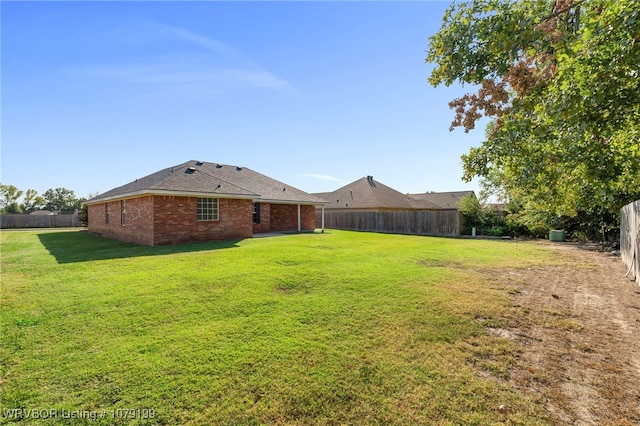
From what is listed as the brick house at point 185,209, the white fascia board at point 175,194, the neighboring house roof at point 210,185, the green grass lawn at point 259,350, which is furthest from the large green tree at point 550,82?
the brick house at point 185,209

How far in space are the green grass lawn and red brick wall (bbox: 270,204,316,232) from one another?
44.0 feet

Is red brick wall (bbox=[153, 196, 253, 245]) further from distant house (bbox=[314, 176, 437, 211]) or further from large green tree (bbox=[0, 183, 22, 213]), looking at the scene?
large green tree (bbox=[0, 183, 22, 213])

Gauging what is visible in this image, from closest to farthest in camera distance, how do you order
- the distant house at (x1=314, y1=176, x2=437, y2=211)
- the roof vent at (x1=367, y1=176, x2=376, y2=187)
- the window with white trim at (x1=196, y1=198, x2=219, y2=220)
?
1. the window with white trim at (x1=196, y1=198, x2=219, y2=220)
2. the distant house at (x1=314, y1=176, x2=437, y2=211)
3. the roof vent at (x1=367, y1=176, x2=376, y2=187)

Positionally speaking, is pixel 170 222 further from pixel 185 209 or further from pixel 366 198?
pixel 366 198

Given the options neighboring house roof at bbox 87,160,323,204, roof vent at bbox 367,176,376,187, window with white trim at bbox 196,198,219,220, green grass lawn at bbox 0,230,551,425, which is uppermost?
roof vent at bbox 367,176,376,187

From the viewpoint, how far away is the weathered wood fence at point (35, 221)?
32000 millimetres

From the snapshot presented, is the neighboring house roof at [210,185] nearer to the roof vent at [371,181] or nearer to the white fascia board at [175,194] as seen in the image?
the white fascia board at [175,194]

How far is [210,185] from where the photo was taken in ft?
48.8

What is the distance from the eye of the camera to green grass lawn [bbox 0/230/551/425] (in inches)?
100

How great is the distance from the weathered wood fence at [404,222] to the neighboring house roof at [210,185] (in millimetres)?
5761

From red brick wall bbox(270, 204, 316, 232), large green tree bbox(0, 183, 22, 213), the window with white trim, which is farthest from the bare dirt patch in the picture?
large green tree bbox(0, 183, 22, 213)

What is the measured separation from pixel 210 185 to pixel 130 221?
4416 mm

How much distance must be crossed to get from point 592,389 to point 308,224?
64.8 feet

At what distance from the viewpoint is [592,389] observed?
2900 mm
